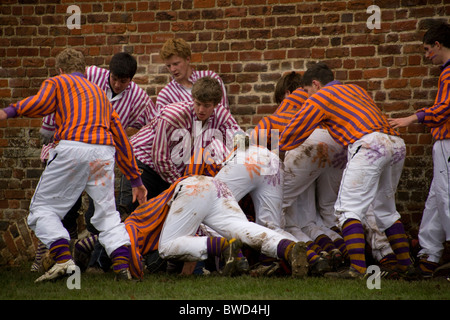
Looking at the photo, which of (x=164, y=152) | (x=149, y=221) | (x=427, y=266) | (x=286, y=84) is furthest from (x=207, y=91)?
(x=427, y=266)

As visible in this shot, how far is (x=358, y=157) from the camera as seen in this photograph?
4.86m

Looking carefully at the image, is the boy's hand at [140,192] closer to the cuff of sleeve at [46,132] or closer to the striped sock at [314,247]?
the cuff of sleeve at [46,132]

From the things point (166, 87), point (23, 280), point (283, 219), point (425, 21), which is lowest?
point (23, 280)

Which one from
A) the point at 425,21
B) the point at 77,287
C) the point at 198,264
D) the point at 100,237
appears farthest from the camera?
the point at 425,21

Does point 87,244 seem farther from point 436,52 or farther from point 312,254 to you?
point 436,52

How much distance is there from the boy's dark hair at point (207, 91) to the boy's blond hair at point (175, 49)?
0.85m

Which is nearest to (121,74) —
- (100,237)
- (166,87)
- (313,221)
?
(166,87)

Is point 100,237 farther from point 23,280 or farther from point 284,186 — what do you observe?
point 284,186

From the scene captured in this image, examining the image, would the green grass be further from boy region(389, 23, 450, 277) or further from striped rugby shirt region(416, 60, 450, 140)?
striped rugby shirt region(416, 60, 450, 140)

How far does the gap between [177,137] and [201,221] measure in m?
0.99

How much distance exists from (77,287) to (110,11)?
352 centimetres

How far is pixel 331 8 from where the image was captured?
638cm

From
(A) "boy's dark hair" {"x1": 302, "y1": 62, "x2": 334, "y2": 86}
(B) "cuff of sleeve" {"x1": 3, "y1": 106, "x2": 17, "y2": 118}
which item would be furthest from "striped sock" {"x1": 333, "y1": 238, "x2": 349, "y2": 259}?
(B) "cuff of sleeve" {"x1": 3, "y1": 106, "x2": 17, "y2": 118}

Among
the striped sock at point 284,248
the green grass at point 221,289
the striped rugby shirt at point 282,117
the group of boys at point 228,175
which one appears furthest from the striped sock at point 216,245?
the striped rugby shirt at point 282,117
